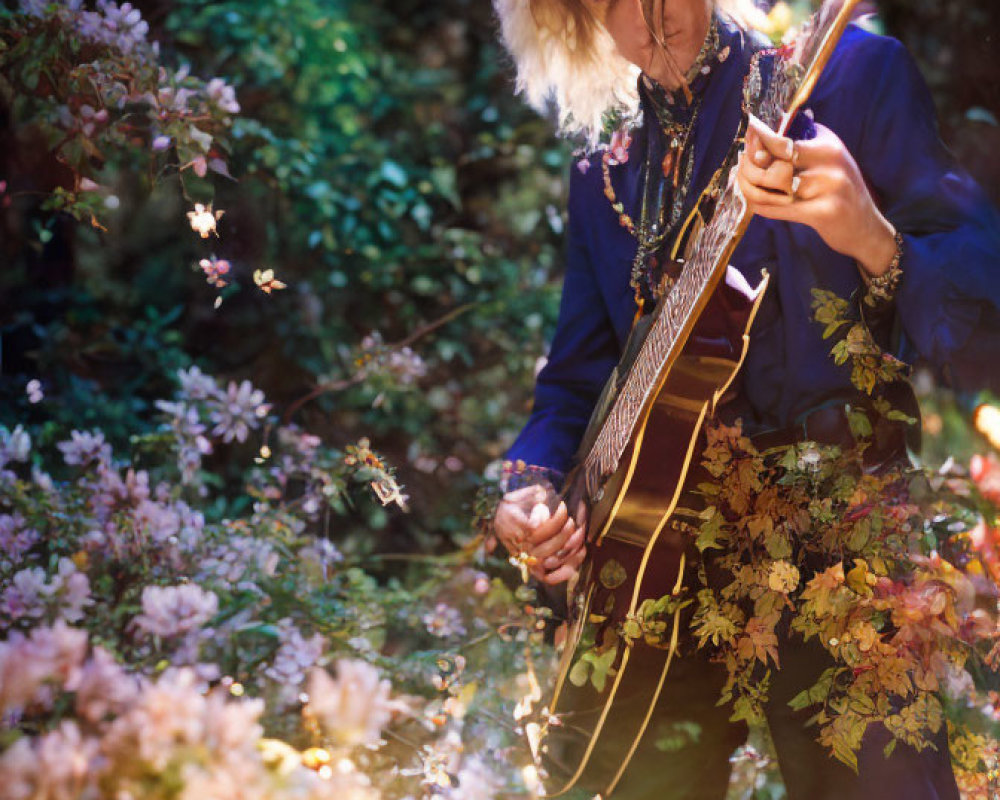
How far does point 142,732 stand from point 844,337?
89cm

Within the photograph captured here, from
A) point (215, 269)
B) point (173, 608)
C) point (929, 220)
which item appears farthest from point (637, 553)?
point (215, 269)

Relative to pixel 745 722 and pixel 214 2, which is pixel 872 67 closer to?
pixel 745 722

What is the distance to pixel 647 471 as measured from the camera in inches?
49.1

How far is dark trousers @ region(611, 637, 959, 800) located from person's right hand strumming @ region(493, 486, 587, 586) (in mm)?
202

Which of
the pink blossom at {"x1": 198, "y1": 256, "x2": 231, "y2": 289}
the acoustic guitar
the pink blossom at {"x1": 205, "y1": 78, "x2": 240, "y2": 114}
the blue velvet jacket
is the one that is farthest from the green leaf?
the pink blossom at {"x1": 205, "y1": 78, "x2": 240, "y2": 114}

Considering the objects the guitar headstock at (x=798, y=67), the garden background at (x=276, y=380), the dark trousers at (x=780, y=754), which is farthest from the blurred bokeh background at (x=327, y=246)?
the guitar headstock at (x=798, y=67)

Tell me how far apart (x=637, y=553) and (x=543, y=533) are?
159 millimetres

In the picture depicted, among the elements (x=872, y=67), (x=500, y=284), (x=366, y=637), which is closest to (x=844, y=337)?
(x=872, y=67)

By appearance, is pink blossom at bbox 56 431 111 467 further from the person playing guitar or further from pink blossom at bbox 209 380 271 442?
the person playing guitar

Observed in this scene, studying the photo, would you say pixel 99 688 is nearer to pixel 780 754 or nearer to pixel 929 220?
pixel 780 754

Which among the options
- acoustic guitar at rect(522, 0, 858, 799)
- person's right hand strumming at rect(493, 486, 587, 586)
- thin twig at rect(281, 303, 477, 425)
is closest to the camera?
acoustic guitar at rect(522, 0, 858, 799)

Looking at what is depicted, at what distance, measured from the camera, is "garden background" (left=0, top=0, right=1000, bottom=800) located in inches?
49.4

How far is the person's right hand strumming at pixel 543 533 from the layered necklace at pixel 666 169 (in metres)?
0.31

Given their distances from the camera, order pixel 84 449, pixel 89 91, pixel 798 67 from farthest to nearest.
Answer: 1. pixel 84 449
2. pixel 89 91
3. pixel 798 67
